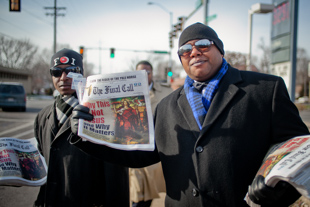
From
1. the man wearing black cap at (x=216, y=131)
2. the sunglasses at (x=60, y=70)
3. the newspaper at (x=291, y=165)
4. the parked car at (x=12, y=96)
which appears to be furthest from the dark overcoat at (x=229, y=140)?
the parked car at (x=12, y=96)

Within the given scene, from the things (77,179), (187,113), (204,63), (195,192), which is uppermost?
(204,63)

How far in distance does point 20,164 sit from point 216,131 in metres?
1.85

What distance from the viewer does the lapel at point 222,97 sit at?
4.96ft

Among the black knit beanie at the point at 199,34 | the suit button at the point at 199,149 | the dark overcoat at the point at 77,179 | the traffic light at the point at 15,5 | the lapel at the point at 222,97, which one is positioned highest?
the traffic light at the point at 15,5

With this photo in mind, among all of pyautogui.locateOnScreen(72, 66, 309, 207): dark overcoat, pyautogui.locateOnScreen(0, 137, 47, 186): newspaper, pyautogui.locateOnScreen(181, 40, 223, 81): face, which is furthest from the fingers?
pyautogui.locateOnScreen(0, 137, 47, 186): newspaper

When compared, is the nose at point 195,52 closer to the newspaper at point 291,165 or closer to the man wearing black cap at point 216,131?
the man wearing black cap at point 216,131

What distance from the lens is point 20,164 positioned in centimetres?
214

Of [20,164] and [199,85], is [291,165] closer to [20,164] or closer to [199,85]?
[199,85]

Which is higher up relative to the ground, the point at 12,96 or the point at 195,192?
the point at 12,96

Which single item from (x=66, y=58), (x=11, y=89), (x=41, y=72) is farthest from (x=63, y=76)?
(x=41, y=72)

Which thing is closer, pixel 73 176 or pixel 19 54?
pixel 73 176

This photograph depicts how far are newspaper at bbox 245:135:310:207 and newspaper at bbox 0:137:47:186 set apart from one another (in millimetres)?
1901

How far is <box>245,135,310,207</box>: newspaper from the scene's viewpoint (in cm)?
106

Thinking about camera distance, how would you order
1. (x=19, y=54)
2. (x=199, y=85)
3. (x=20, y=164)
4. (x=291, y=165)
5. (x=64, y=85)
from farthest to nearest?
1. (x=19, y=54)
2. (x=64, y=85)
3. (x=20, y=164)
4. (x=199, y=85)
5. (x=291, y=165)
